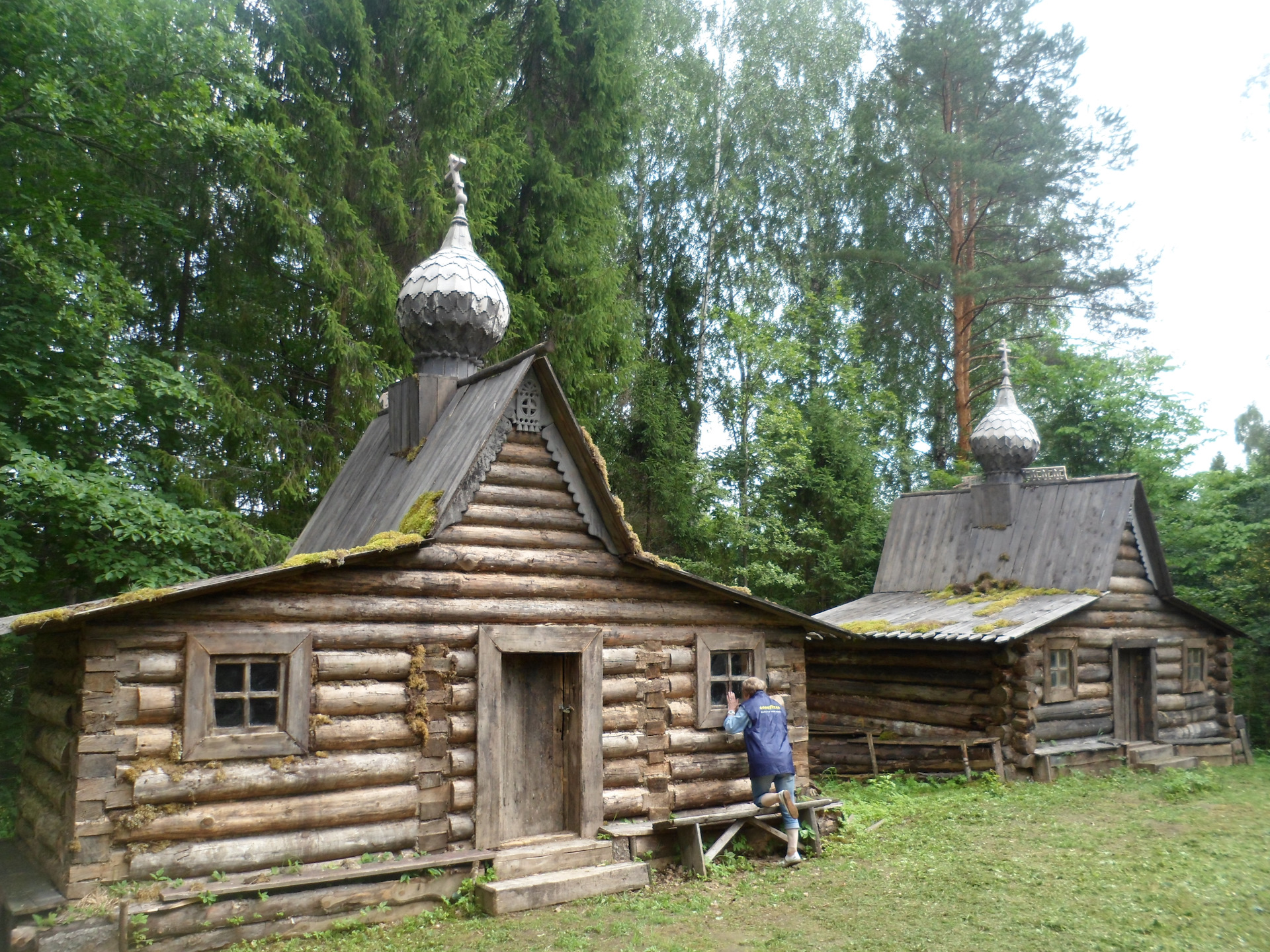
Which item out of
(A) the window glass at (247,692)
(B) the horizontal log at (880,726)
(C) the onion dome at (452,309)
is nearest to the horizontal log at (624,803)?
(A) the window glass at (247,692)

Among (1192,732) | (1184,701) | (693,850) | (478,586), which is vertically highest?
(478,586)

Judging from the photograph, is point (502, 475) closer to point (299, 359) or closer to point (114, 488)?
point (114, 488)

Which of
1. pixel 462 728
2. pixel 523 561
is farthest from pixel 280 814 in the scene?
pixel 523 561

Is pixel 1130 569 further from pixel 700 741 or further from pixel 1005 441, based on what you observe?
pixel 700 741

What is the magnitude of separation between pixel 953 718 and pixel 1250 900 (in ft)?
25.0

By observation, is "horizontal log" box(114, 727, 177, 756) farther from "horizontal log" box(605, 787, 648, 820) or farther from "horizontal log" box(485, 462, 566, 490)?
"horizontal log" box(605, 787, 648, 820)

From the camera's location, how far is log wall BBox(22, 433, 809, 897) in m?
7.79

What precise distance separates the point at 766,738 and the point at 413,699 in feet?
13.0

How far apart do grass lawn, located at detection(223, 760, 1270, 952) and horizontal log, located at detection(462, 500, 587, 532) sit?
361 centimetres

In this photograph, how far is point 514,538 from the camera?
10016 mm

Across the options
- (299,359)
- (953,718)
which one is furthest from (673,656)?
(299,359)

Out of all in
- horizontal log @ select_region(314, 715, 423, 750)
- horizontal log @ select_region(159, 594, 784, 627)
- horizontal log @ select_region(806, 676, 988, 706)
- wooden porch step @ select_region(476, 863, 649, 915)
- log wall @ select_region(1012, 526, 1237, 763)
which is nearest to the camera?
horizontal log @ select_region(159, 594, 784, 627)

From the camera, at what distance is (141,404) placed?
15.8 m

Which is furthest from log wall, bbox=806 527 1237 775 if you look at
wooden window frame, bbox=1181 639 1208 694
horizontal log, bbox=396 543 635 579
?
horizontal log, bbox=396 543 635 579
